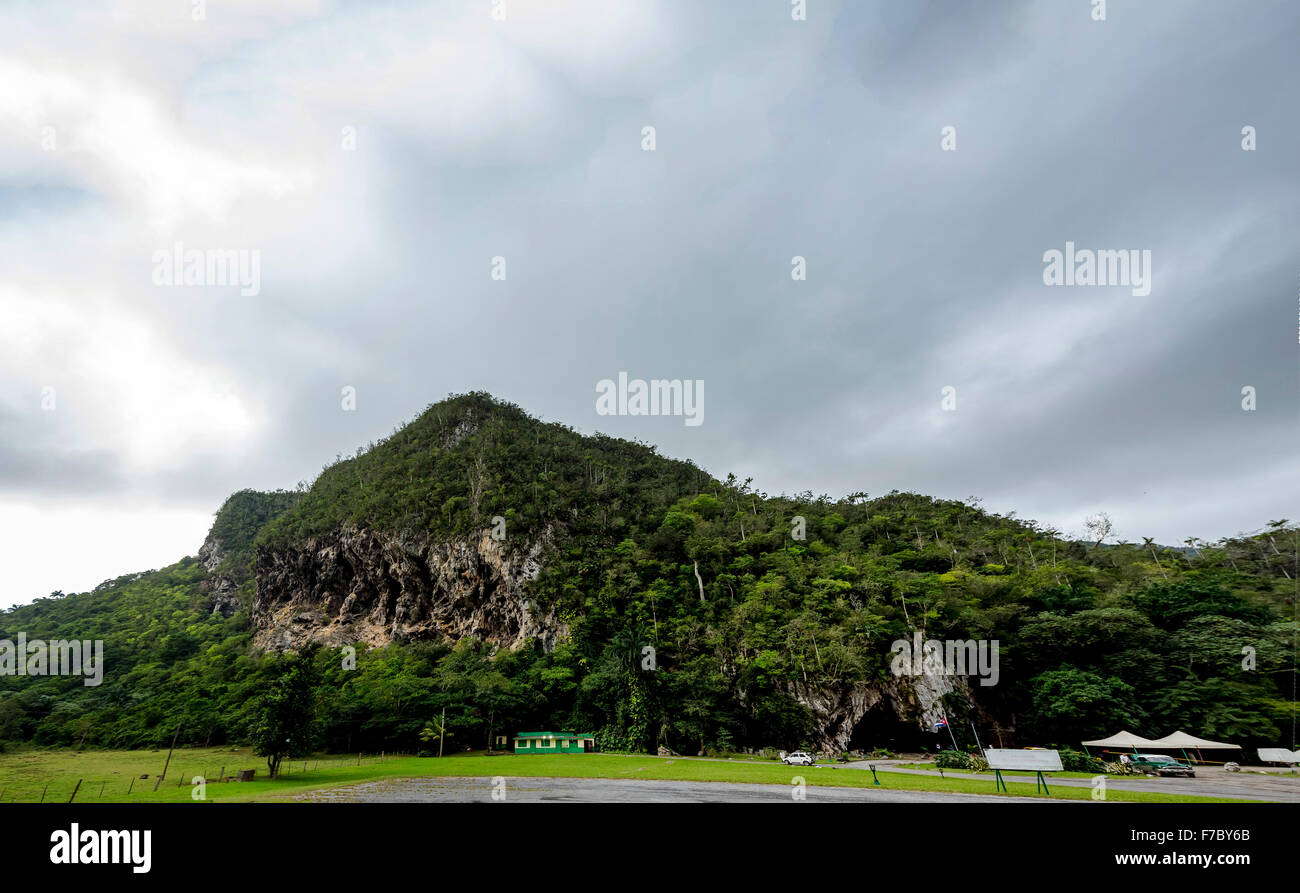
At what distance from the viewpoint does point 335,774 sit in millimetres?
30766

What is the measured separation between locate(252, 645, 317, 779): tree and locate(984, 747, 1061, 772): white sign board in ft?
115

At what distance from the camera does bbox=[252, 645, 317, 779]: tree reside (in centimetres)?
2922

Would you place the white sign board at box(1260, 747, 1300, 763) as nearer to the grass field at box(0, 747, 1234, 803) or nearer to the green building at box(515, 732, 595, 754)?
the grass field at box(0, 747, 1234, 803)

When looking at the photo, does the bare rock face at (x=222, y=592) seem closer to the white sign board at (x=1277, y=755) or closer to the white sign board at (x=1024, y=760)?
the white sign board at (x=1024, y=760)

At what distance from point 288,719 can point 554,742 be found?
22.1m

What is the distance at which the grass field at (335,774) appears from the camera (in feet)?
69.6

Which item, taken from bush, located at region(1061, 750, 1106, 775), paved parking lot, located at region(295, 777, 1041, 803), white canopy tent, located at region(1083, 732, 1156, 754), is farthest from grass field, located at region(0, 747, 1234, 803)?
white canopy tent, located at region(1083, 732, 1156, 754)

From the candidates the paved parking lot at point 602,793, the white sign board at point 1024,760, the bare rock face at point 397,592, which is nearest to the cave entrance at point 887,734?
the paved parking lot at point 602,793

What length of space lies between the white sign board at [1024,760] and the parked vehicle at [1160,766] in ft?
78.4

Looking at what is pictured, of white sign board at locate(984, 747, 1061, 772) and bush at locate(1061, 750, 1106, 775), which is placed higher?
white sign board at locate(984, 747, 1061, 772)

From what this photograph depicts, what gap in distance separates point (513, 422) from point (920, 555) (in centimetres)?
7380

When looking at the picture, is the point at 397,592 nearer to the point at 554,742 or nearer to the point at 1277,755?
the point at 554,742
